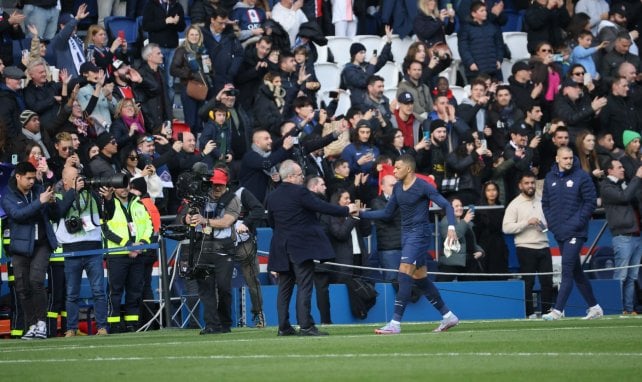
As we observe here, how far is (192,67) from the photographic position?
24031mm

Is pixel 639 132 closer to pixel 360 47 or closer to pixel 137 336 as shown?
pixel 360 47

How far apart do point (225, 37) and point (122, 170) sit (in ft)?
13.7

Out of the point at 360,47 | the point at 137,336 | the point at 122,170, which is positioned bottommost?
the point at 137,336

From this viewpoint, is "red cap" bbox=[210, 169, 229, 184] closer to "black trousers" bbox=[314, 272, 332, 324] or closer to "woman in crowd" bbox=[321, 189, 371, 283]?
"black trousers" bbox=[314, 272, 332, 324]

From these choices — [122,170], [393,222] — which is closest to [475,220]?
[393,222]

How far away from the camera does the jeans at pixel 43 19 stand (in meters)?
23.6

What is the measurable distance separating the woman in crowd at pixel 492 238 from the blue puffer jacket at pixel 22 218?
7131mm

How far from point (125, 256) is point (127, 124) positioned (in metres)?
2.99

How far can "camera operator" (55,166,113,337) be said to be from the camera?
19.8m

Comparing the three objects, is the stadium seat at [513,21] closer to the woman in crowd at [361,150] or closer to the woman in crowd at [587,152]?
the woman in crowd at [587,152]

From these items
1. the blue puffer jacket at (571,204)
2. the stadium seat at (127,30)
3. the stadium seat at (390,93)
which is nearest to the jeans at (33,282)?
the stadium seat at (127,30)

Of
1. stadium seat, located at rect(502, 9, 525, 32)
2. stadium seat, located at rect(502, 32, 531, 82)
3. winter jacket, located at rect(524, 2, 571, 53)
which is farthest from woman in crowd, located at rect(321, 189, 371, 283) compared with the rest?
stadium seat, located at rect(502, 9, 525, 32)

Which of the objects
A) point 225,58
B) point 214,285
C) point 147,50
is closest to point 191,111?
point 225,58

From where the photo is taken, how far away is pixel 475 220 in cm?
2327
